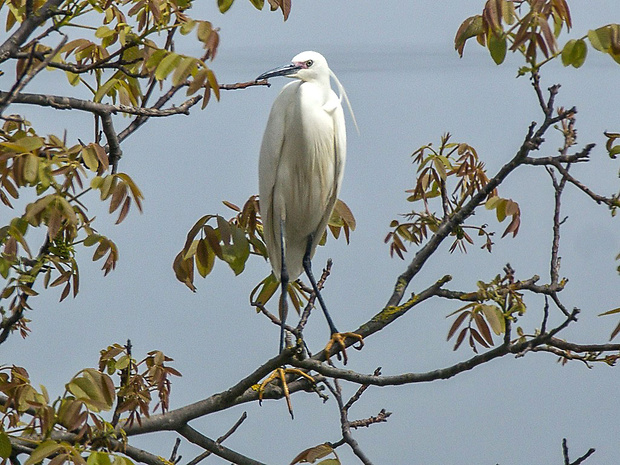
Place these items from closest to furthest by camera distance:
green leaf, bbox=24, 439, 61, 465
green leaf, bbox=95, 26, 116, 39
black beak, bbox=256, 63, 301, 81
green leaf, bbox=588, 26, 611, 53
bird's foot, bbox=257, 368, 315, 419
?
green leaf, bbox=24, 439, 61, 465
green leaf, bbox=588, 26, 611, 53
green leaf, bbox=95, 26, 116, 39
bird's foot, bbox=257, 368, 315, 419
black beak, bbox=256, 63, 301, 81

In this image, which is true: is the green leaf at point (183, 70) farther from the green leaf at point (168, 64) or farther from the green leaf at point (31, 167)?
the green leaf at point (31, 167)

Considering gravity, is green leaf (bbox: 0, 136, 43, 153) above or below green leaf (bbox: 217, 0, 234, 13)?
below

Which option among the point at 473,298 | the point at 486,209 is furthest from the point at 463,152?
the point at 473,298

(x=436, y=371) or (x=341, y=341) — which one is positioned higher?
(x=341, y=341)

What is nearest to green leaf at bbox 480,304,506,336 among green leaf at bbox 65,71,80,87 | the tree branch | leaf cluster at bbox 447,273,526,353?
leaf cluster at bbox 447,273,526,353

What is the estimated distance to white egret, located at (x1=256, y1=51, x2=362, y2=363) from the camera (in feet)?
11.2

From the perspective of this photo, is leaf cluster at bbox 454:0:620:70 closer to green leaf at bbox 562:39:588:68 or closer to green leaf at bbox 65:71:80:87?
green leaf at bbox 562:39:588:68

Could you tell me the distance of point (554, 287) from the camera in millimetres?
2031

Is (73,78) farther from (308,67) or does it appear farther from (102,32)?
(308,67)

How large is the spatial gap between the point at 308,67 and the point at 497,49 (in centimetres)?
171

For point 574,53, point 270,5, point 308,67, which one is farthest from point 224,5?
point 308,67

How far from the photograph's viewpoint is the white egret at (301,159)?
11.2 feet

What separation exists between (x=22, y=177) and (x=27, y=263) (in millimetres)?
393

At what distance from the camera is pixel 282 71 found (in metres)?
3.28
